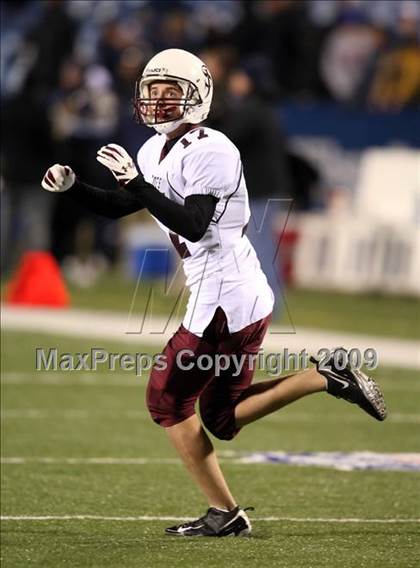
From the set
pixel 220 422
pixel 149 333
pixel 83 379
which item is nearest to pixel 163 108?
pixel 220 422

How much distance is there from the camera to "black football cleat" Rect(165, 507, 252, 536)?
5.93 m

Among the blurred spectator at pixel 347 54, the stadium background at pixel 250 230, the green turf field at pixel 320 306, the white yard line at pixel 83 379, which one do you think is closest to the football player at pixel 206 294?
the stadium background at pixel 250 230

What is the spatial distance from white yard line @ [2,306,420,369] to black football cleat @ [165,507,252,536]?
5219 mm

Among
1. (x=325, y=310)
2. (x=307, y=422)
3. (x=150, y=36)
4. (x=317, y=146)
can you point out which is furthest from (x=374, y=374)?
(x=150, y=36)

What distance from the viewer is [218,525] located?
593 cm

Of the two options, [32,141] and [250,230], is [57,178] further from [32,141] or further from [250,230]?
[32,141]

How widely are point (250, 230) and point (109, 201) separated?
6196 millimetres

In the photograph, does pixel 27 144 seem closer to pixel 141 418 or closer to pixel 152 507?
pixel 141 418

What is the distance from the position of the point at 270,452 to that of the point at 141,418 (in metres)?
1.33

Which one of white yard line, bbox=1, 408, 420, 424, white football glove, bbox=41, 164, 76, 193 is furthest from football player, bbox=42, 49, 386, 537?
white yard line, bbox=1, 408, 420, 424

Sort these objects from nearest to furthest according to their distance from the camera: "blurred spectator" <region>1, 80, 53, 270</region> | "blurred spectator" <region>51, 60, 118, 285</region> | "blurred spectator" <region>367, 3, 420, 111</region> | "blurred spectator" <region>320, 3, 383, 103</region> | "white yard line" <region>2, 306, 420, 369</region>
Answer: "white yard line" <region>2, 306, 420, 369</region> < "blurred spectator" <region>367, 3, 420, 111</region> < "blurred spectator" <region>1, 80, 53, 270</region> < "blurred spectator" <region>320, 3, 383, 103</region> < "blurred spectator" <region>51, 60, 118, 285</region>

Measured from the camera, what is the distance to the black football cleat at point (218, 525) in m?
5.93

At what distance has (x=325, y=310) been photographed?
14477 mm

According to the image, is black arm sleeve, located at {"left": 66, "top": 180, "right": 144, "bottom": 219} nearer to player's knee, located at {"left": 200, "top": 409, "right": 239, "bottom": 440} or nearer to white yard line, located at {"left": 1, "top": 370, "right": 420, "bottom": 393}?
player's knee, located at {"left": 200, "top": 409, "right": 239, "bottom": 440}
